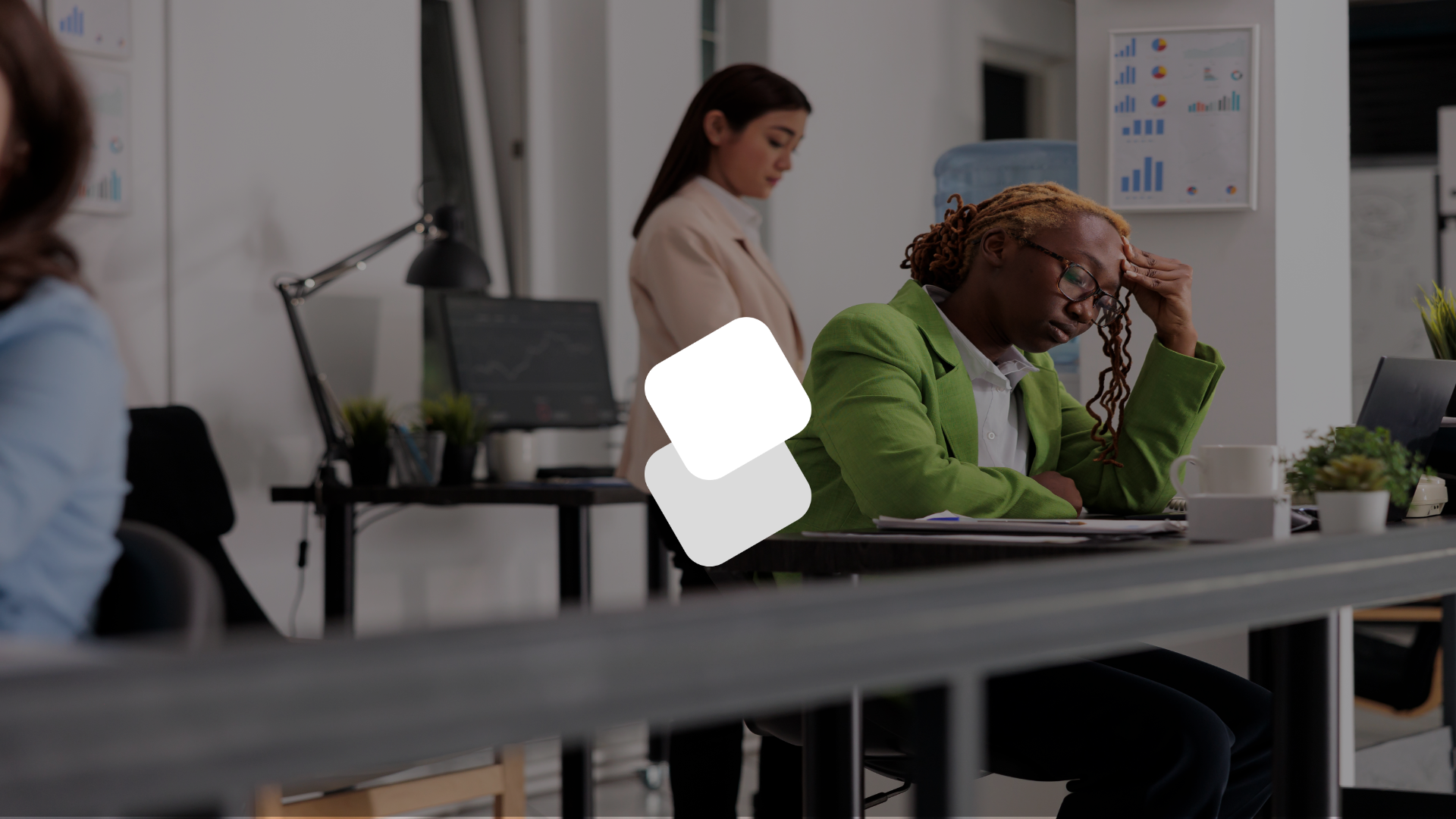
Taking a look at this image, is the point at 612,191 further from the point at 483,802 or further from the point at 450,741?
the point at 450,741

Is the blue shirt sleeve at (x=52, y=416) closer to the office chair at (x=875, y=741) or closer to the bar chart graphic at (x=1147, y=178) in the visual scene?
the office chair at (x=875, y=741)

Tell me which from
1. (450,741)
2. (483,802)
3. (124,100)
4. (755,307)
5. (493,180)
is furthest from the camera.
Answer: (493,180)

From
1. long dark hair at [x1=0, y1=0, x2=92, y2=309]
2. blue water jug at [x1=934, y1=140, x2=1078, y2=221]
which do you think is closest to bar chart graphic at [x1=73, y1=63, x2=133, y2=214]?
blue water jug at [x1=934, y1=140, x2=1078, y2=221]

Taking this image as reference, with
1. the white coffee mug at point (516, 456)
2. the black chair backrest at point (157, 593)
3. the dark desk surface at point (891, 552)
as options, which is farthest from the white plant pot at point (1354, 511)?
the white coffee mug at point (516, 456)

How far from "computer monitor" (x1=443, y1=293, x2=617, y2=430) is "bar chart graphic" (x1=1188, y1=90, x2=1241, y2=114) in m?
1.69

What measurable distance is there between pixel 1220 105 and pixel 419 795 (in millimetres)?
1805

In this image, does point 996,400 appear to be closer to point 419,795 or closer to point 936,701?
point 419,795

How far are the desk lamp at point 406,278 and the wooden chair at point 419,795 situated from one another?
3.92 ft

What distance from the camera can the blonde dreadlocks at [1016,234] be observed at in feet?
5.79

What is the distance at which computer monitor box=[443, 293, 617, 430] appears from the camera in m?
3.38

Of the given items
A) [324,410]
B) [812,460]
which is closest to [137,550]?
[812,460]

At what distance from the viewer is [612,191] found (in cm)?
420

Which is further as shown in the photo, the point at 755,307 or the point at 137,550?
the point at 755,307

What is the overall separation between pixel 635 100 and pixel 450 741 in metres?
4.00
